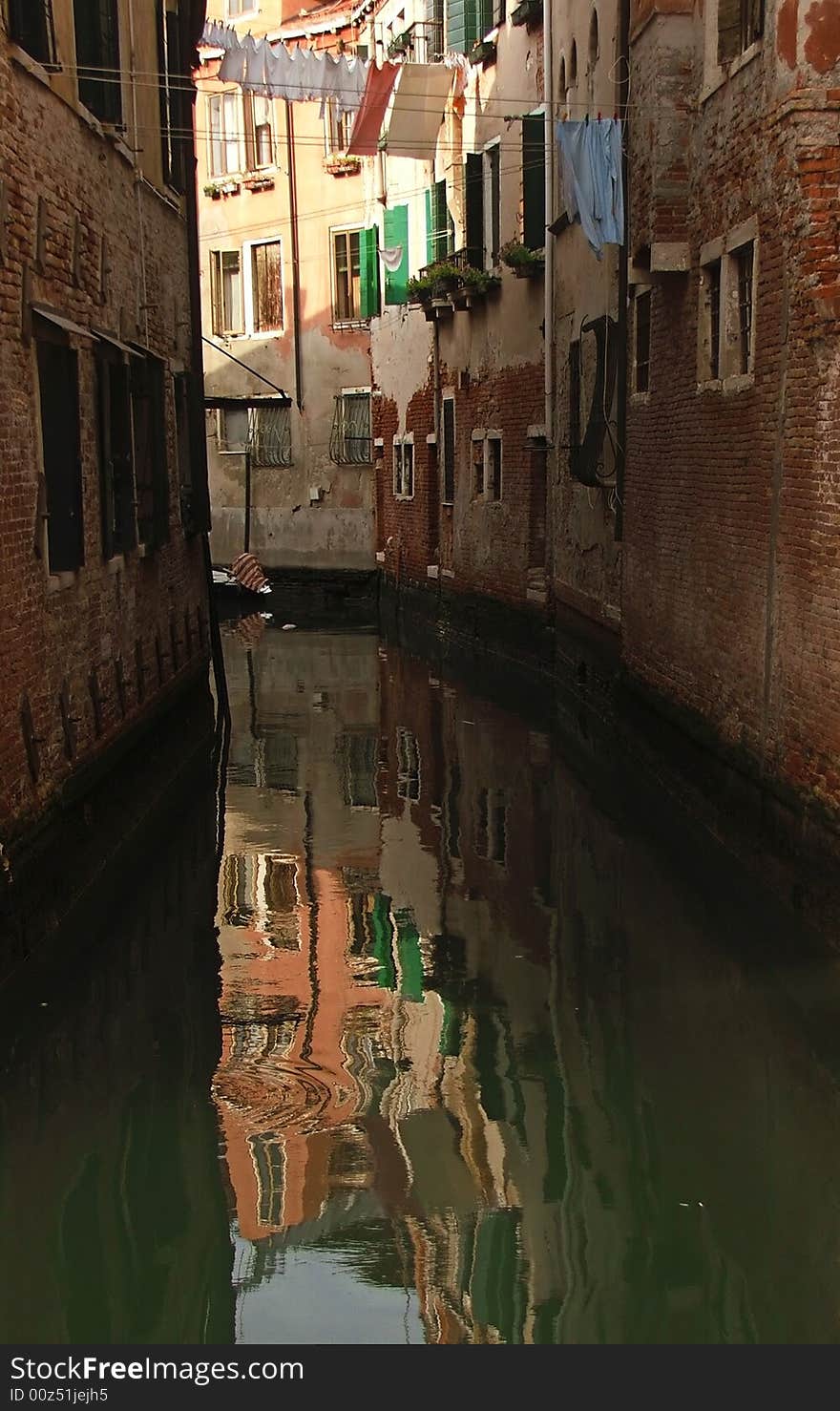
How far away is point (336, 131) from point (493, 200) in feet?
30.9

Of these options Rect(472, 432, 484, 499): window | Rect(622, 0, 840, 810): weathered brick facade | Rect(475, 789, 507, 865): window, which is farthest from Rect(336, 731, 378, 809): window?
Rect(472, 432, 484, 499): window

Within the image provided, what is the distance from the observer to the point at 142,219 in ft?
42.4

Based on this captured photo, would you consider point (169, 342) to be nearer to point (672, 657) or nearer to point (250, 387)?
point (672, 657)

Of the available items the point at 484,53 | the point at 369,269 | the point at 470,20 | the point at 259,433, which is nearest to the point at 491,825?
the point at 484,53

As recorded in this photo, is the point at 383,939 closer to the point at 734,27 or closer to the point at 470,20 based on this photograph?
the point at 734,27

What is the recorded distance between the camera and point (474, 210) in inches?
836

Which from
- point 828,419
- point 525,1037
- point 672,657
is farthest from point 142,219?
point 525,1037

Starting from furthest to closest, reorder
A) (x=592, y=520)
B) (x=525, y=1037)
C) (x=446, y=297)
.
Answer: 1. (x=446, y=297)
2. (x=592, y=520)
3. (x=525, y=1037)

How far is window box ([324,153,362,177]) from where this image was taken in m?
28.8

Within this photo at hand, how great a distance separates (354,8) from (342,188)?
9.43 ft

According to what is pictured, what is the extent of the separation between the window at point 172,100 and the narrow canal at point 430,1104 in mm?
6454

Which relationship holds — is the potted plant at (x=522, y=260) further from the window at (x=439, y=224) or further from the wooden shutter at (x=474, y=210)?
the window at (x=439, y=224)

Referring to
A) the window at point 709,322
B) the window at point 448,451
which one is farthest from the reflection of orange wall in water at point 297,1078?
the window at point 448,451

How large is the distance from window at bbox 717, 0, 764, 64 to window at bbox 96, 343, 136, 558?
428 cm
